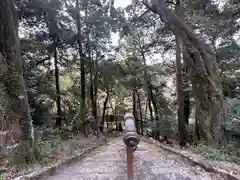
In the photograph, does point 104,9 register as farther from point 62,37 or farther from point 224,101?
point 224,101

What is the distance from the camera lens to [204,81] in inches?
244

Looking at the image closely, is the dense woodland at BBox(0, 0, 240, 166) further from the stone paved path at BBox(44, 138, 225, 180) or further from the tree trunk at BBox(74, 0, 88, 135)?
the stone paved path at BBox(44, 138, 225, 180)

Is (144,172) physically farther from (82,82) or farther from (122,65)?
(122,65)

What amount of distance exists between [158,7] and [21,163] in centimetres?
544

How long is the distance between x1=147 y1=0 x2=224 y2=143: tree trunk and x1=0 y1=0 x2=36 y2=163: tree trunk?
417 cm

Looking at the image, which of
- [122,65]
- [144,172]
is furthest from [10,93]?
[122,65]

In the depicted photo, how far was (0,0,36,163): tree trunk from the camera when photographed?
4.08 metres

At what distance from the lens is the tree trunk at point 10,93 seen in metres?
4.08

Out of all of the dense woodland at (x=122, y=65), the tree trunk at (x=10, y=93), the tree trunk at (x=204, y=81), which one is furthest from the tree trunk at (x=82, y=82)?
the tree trunk at (x=10, y=93)

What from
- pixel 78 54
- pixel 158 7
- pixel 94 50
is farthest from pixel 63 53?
pixel 158 7

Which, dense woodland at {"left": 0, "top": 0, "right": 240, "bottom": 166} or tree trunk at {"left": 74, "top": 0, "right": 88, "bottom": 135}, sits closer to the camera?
dense woodland at {"left": 0, "top": 0, "right": 240, "bottom": 166}

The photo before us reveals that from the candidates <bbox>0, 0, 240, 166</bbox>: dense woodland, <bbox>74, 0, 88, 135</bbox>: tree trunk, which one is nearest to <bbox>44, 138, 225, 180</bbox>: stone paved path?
<bbox>0, 0, 240, 166</bbox>: dense woodland

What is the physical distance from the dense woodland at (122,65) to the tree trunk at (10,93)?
0.05ft

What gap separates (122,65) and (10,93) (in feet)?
36.7
